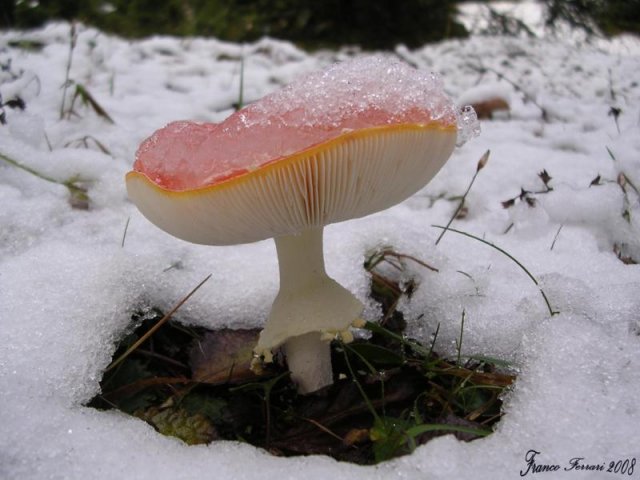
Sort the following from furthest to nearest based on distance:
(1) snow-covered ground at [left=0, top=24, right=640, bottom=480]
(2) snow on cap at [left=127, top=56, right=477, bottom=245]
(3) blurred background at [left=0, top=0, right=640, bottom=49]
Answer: (3) blurred background at [left=0, top=0, right=640, bottom=49] < (1) snow-covered ground at [left=0, top=24, right=640, bottom=480] < (2) snow on cap at [left=127, top=56, right=477, bottom=245]

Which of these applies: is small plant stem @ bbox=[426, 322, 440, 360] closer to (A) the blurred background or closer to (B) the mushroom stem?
(B) the mushroom stem

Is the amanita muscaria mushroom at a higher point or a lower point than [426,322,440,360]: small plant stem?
higher

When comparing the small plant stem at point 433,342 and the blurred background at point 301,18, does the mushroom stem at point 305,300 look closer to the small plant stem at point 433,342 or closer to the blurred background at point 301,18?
the small plant stem at point 433,342

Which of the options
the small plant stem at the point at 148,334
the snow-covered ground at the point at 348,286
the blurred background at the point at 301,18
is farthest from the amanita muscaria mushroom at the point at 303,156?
the blurred background at the point at 301,18

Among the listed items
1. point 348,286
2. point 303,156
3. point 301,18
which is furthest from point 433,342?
point 301,18

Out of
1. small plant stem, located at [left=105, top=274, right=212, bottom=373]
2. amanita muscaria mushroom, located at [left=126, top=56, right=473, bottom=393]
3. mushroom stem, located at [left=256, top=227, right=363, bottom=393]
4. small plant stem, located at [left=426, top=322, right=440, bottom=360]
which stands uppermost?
amanita muscaria mushroom, located at [left=126, top=56, right=473, bottom=393]

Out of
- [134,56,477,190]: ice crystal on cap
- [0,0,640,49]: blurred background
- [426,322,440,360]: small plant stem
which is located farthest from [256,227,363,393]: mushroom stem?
[0,0,640,49]: blurred background

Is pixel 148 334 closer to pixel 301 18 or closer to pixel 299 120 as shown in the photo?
pixel 299 120

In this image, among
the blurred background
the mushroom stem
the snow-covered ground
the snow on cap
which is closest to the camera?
the snow on cap
